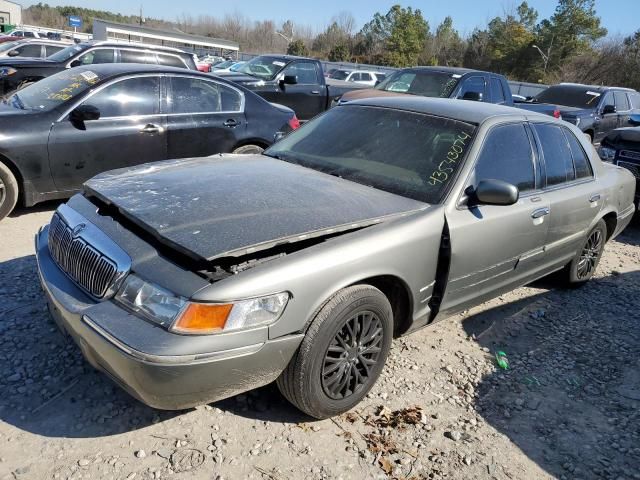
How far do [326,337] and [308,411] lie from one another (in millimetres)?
435

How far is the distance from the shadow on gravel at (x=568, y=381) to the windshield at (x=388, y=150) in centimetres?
136

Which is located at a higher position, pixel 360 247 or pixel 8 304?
pixel 360 247

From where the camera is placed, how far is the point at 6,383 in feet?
9.23

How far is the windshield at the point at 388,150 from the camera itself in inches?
132

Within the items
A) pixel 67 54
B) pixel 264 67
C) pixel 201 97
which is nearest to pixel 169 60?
pixel 67 54

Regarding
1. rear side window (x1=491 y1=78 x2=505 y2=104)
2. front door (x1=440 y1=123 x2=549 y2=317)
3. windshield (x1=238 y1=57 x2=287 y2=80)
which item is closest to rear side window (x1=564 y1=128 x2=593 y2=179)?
front door (x1=440 y1=123 x2=549 y2=317)

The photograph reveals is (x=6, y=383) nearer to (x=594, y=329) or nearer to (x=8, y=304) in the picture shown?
(x=8, y=304)

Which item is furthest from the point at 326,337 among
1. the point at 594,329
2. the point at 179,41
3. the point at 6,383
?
the point at 179,41

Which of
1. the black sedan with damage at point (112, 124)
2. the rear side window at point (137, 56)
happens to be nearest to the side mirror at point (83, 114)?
the black sedan with damage at point (112, 124)

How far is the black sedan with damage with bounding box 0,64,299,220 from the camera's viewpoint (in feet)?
16.2

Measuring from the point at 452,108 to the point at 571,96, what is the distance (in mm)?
10534

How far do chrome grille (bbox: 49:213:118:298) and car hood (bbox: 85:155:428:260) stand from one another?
0.25 metres

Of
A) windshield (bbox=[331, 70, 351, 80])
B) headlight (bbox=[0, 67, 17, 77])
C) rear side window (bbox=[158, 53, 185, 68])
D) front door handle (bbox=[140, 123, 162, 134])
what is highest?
rear side window (bbox=[158, 53, 185, 68])

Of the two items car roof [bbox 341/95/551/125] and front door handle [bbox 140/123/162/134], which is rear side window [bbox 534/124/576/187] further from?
front door handle [bbox 140/123/162/134]
